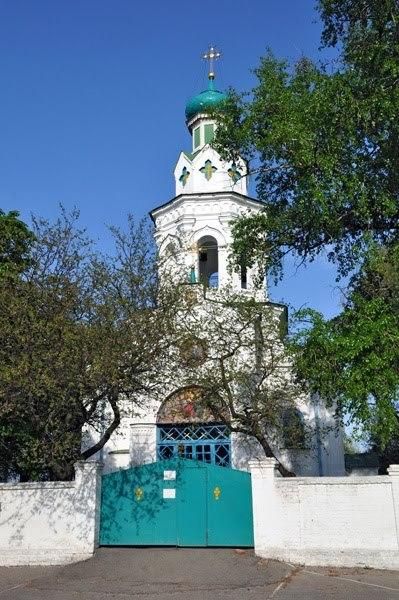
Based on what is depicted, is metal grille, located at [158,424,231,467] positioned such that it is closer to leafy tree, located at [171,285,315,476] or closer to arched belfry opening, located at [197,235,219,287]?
leafy tree, located at [171,285,315,476]

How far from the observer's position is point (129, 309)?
11.8 meters

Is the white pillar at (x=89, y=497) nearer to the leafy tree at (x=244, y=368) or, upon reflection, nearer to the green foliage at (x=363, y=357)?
the leafy tree at (x=244, y=368)

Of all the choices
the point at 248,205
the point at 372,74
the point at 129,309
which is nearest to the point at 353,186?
the point at 372,74

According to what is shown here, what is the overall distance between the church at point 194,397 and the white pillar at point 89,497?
231cm

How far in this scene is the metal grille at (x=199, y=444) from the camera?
17.6 metres

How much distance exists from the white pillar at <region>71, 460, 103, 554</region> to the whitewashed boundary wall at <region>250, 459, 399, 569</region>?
3.15 metres

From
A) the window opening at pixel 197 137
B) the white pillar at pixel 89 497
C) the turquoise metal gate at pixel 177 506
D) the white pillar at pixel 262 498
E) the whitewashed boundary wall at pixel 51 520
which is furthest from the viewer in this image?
the window opening at pixel 197 137

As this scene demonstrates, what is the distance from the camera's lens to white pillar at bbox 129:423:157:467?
17.7 meters

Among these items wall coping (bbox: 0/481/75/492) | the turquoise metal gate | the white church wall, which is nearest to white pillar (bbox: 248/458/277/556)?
the turquoise metal gate

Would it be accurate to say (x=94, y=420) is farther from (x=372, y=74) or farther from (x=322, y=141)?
(x=372, y=74)

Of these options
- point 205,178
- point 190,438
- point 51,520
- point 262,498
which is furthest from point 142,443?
point 205,178

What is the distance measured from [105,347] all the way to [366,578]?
589cm

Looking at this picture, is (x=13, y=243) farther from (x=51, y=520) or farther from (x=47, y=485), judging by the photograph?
(x=51, y=520)

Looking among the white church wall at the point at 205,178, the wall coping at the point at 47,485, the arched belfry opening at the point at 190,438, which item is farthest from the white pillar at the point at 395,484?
the white church wall at the point at 205,178
